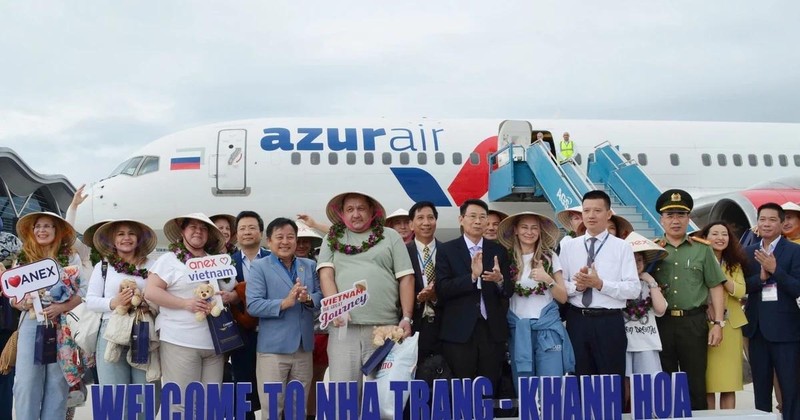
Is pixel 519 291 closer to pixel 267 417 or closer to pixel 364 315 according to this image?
pixel 364 315

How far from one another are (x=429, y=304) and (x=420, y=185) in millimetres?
7271

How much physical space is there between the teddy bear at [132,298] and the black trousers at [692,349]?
11.2ft

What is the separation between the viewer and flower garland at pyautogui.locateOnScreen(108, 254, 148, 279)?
445 cm

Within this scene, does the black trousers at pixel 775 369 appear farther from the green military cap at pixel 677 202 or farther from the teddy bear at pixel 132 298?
the teddy bear at pixel 132 298

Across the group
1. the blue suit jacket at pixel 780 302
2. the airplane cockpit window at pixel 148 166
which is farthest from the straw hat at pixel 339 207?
the airplane cockpit window at pixel 148 166

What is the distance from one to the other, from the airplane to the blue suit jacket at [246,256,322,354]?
7.01 m

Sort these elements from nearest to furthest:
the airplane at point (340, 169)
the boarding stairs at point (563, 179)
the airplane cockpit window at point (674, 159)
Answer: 1. the boarding stairs at point (563, 179)
2. the airplane at point (340, 169)
3. the airplane cockpit window at point (674, 159)

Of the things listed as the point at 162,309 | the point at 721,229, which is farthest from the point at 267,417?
the point at 721,229

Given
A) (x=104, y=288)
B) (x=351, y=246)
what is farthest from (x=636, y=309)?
(x=104, y=288)

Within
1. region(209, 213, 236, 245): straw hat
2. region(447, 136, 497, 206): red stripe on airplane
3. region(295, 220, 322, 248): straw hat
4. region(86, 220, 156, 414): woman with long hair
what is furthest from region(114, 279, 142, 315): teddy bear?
region(447, 136, 497, 206): red stripe on airplane

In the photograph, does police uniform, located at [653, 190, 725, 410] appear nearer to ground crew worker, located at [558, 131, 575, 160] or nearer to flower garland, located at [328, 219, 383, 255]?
flower garland, located at [328, 219, 383, 255]

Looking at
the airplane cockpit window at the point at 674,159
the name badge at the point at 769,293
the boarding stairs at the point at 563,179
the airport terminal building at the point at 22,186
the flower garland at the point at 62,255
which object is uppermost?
the airport terminal building at the point at 22,186

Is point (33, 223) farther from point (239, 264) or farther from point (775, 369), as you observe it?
point (775, 369)

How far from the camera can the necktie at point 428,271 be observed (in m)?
4.60
